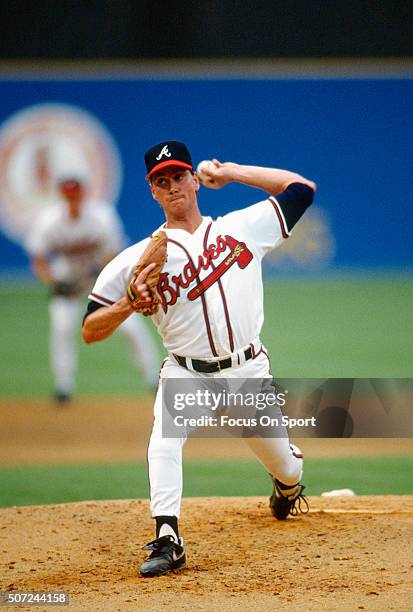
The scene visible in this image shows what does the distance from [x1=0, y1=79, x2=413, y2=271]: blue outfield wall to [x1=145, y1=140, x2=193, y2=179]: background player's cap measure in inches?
455

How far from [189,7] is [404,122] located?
4.57 metres

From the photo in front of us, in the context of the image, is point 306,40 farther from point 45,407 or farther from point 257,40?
point 45,407

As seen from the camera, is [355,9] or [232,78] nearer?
[355,9]

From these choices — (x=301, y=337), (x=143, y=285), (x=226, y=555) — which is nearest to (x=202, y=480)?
(x=226, y=555)

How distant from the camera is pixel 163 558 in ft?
11.8

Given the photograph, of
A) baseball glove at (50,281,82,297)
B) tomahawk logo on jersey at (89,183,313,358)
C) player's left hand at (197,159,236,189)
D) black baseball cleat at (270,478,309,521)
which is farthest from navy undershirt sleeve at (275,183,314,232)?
baseball glove at (50,281,82,297)

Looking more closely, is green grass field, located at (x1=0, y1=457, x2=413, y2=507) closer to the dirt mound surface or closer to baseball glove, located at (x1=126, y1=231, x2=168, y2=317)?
the dirt mound surface

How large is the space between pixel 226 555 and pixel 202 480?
238 cm

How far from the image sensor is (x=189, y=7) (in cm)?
1305

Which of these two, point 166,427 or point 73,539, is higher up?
point 166,427

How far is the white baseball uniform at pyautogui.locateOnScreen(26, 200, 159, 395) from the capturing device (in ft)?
28.3

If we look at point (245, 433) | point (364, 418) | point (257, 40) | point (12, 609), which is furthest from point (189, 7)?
point (12, 609)

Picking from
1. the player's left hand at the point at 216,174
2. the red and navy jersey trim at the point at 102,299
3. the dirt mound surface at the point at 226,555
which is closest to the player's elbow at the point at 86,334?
the red and navy jersey trim at the point at 102,299

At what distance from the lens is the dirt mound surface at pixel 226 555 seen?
3320 mm
